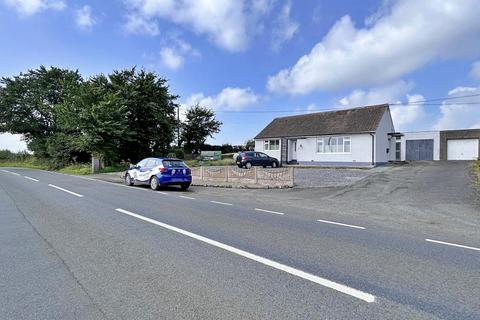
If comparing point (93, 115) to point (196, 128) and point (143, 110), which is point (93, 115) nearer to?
point (143, 110)

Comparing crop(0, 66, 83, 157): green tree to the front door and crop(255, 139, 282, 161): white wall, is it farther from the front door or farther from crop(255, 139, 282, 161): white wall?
the front door

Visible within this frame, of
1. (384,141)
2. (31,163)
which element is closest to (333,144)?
(384,141)

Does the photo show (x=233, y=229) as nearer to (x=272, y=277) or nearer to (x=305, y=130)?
(x=272, y=277)

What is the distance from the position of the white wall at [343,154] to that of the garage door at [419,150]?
1407 centimetres

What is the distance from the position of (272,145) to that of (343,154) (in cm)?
882

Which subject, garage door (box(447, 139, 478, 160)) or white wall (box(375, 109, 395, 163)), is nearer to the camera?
white wall (box(375, 109, 395, 163))

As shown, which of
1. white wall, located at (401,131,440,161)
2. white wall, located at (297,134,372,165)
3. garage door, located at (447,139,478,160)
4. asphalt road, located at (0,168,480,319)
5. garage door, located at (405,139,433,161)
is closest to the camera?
asphalt road, located at (0,168,480,319)

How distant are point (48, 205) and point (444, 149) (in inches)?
1616

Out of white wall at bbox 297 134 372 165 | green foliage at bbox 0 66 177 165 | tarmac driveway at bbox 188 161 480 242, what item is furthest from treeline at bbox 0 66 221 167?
tarmac driveway at bbox 188 161 480 242

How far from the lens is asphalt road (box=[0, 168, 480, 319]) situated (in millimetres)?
3420

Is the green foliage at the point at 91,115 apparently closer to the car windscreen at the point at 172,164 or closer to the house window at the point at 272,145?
the house window at the point at 272,145

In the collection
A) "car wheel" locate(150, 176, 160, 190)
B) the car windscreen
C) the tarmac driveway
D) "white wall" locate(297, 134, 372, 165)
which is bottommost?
the tarmac driveway

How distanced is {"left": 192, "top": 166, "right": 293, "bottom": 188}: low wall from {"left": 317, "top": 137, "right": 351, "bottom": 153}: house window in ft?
44.9

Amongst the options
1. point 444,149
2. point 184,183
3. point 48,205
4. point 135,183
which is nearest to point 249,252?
point 48,205
